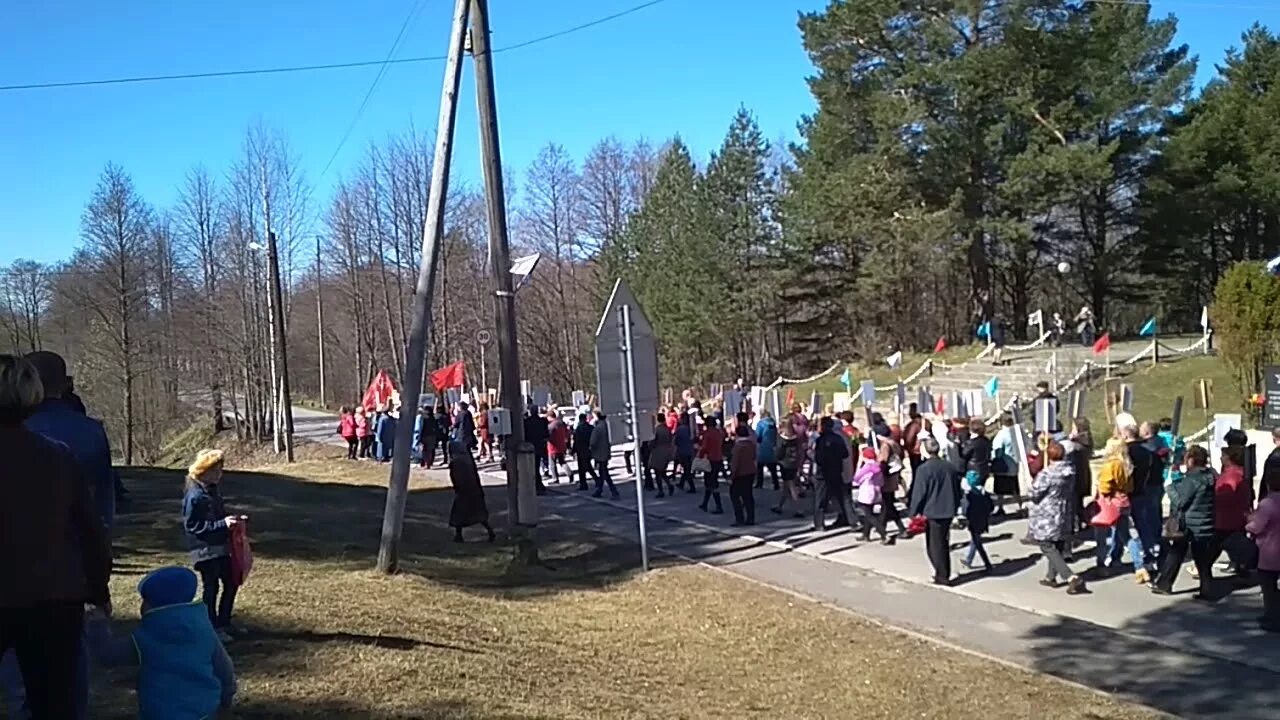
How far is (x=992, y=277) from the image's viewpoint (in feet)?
153

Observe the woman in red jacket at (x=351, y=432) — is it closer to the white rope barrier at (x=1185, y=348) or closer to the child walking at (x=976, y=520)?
the child walking at (x=976, y=520)

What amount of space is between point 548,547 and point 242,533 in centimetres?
847

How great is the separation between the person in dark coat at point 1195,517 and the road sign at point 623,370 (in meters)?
6.02

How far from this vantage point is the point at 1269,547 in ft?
32.3

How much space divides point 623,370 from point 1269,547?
7265 mm

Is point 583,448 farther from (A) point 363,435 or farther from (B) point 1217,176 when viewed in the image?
(B) point 1217,176

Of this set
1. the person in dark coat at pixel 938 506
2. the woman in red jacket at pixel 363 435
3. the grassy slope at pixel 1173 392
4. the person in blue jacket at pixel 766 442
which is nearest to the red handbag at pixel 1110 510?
the person in dark coat at pixel 938 506

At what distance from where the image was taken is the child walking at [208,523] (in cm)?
743

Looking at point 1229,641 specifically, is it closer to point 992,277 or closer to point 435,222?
point 435,222

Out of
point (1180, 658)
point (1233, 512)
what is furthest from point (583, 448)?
point (1180, 658)

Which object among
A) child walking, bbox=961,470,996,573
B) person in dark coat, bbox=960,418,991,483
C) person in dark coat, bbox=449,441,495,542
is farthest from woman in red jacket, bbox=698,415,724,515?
child walking, bbox=961,470,996,573

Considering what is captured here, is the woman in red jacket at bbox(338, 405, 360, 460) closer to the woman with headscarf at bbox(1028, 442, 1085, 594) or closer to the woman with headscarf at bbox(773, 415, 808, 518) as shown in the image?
the woman with headscarf at bbox(773, 415, 808, 518)

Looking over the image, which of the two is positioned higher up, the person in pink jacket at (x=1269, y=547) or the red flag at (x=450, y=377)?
the red flag at (x=450, y=377)

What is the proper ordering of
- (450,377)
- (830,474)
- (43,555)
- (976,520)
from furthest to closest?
(450,377)
(830,474)
(976,520)
(43,555)
